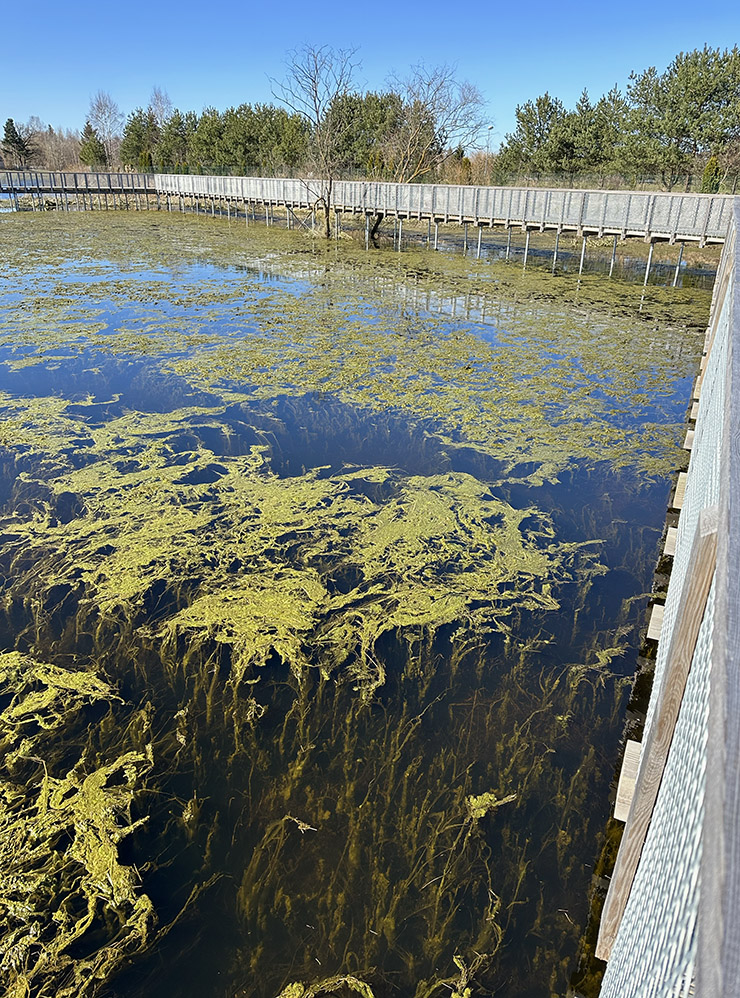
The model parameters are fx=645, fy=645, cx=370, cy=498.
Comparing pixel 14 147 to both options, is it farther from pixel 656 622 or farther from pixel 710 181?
pixel 656 622

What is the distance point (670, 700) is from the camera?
1.51 m

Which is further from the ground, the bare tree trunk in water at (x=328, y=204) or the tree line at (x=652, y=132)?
the tree line at (x=652, y=132)

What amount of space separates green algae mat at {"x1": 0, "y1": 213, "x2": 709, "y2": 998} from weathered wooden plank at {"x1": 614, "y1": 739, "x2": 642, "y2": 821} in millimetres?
350

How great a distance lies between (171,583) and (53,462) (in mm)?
2322

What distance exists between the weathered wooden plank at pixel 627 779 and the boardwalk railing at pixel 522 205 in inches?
550

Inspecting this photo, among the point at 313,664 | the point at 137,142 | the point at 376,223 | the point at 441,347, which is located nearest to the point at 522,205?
the point at 376,223

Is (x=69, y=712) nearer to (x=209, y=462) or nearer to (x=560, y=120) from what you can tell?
(x=209, y=462)

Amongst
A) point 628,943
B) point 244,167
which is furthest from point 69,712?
point 244,167

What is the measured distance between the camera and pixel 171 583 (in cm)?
421

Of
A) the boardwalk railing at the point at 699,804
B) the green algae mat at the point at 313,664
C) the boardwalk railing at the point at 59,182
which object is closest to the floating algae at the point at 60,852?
the green algae mat at the point at 313,664

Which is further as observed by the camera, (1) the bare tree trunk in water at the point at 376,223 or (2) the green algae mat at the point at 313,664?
(1) the bare tree trunk in water at the point at 376,223

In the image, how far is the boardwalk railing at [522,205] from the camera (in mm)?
13601

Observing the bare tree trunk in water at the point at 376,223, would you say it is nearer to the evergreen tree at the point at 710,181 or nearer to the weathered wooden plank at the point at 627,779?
the evergreen tree at the point at 710,181

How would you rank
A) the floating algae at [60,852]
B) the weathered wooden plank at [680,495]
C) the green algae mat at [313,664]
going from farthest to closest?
the weathered wooden plank at [680,495]
the green algae mat at [313,664]
the floating algae at [60,852]
